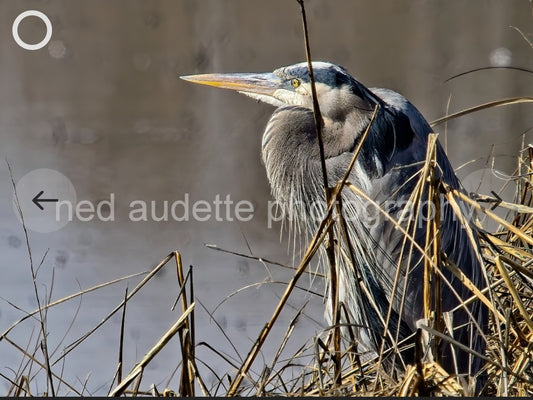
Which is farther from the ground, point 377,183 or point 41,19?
point 41,19

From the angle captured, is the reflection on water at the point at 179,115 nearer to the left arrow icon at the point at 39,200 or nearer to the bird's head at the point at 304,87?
the left arrow icon at the point at 39,200

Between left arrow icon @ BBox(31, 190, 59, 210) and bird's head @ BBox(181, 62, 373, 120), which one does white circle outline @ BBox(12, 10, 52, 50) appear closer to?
left arrow icon @ BBox(31, 190, 59, 210)

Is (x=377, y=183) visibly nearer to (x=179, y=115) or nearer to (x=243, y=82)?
(x=243, y=82)

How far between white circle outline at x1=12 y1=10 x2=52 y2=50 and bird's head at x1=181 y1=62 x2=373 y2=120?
3.16 m

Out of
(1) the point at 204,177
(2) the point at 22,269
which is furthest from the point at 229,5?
(2) the point at 22,269

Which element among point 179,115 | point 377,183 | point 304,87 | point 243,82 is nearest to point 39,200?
point 179,115

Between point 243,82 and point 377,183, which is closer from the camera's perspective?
point 377,183

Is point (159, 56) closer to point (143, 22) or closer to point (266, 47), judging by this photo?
point (143, 22)

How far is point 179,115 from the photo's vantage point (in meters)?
4.53

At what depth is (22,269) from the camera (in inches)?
146

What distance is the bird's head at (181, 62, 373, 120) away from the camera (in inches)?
66.1

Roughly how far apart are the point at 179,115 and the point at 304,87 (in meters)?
2.79

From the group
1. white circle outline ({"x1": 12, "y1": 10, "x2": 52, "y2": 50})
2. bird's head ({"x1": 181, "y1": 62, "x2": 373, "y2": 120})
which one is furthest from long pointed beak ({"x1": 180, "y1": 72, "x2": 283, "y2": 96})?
white circle outline ({"x1": 12, "y1": 10, "x2": 52, "y2": 50})

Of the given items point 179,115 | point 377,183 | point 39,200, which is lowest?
point 39,200
